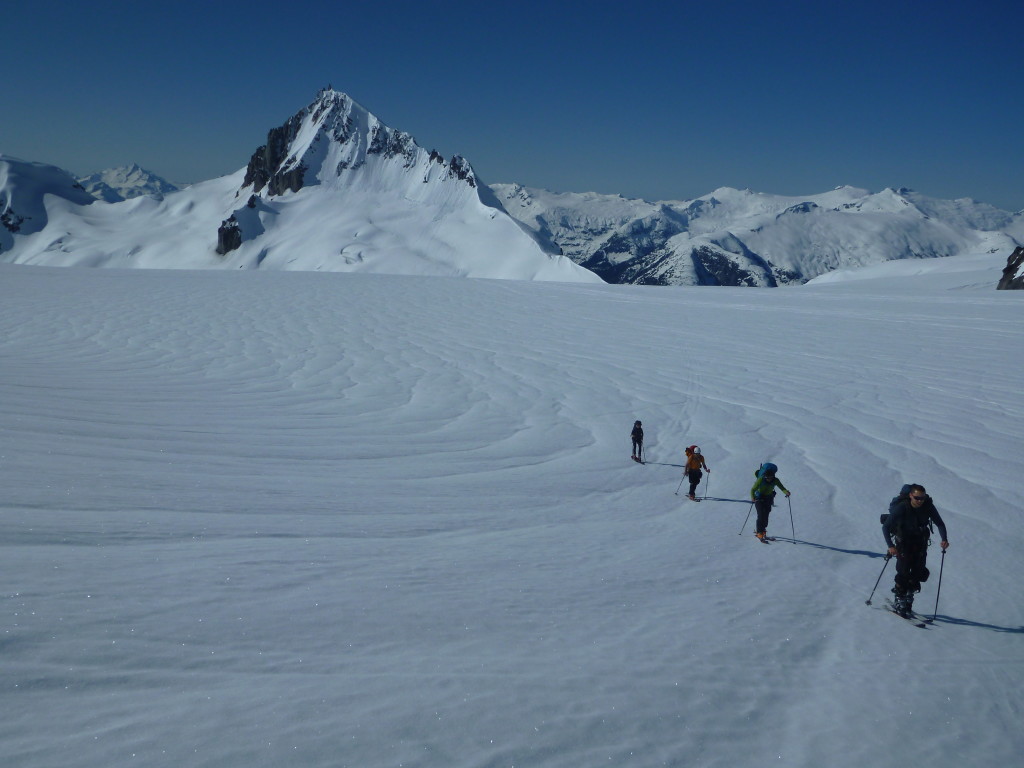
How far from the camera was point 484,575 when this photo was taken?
210 inches

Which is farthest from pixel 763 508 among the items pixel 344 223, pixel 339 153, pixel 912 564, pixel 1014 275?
pixel 339 153

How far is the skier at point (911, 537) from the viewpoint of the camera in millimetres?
5145

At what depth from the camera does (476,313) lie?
2828 cm

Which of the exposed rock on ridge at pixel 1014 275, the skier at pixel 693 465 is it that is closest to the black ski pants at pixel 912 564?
the skier at pixel 693 465

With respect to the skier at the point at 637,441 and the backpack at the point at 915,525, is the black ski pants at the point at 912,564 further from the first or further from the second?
the skier at the point at 637,441

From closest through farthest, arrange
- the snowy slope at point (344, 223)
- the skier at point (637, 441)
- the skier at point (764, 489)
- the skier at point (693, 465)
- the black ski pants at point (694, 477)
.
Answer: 1. the skier at point (764, 489)
2. the skier at point (693, 465)
3. the black ski pants at point (694, 477)
4. the skier at point (637, 441)
5. the snowy slope at point (344, 223)

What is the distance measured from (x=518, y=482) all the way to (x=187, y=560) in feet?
13.8

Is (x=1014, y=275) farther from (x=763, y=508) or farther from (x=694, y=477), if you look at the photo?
(x=763, y=508)

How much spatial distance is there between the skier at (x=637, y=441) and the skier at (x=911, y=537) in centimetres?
413

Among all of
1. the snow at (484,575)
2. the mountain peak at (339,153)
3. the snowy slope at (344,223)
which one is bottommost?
the snow at (484,575)

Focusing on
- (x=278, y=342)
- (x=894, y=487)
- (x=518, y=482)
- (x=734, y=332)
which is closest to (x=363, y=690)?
(x=518, y=482)

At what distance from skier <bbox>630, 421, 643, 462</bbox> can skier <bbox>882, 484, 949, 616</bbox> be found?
4.13m

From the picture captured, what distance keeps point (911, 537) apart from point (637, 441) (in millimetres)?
4437

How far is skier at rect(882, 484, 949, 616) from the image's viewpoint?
514cm
